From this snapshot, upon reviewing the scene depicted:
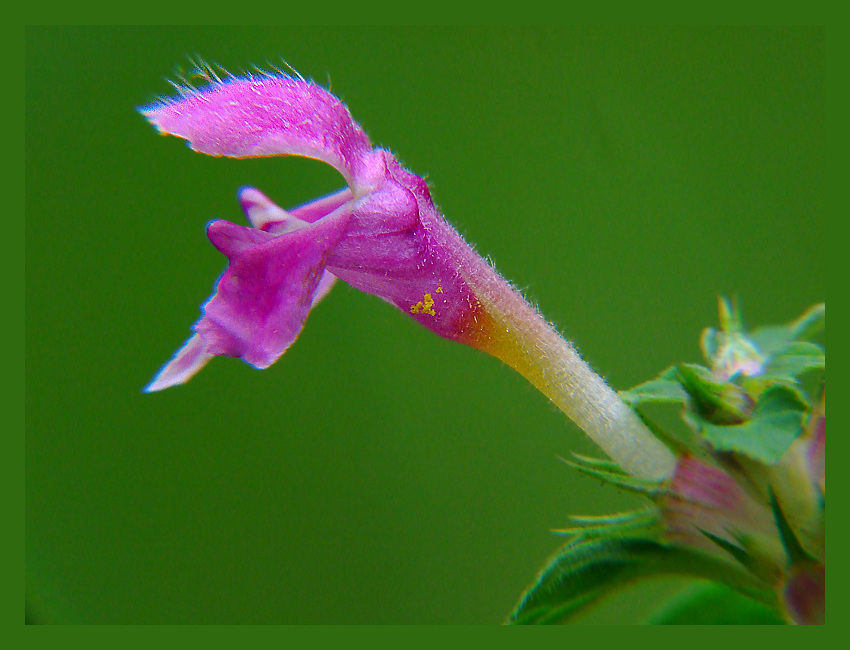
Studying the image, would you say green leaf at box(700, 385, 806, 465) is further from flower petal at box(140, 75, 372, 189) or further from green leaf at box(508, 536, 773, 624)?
flower petal at box(140, 75, 372, 189)

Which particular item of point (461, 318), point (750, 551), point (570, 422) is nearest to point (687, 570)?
point (750, 551)

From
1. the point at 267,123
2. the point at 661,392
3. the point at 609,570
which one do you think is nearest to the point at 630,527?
the point at 609,570

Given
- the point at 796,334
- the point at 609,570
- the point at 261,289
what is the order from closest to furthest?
the point at 261,289 → the point at 609,570 → the point at 796,334

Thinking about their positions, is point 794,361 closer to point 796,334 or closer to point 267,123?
point 796,334

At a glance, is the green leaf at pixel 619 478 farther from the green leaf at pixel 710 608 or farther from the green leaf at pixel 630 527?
the green leaf at pixel 710 608

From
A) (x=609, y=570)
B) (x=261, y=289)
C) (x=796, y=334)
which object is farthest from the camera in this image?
(x=796, y=334)

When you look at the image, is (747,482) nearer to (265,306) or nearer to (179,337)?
(265,306)
